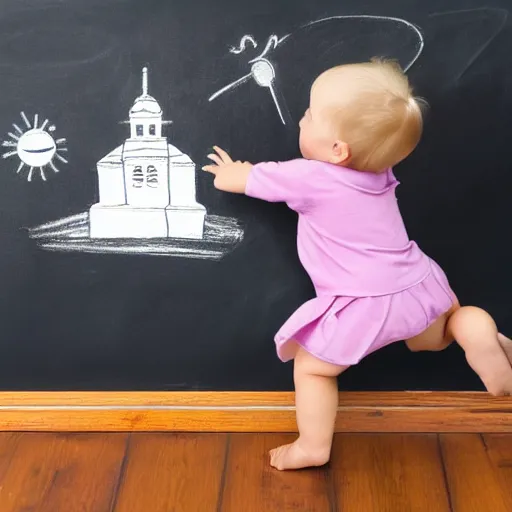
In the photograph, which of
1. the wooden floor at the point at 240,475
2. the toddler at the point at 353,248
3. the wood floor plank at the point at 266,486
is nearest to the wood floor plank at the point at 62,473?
the wooden floor at the point at 240,475

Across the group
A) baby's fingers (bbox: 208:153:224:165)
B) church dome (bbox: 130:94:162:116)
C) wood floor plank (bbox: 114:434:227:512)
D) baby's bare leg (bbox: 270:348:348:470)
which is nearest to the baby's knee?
baby's bare leg (bbox: 270:348:348:470)

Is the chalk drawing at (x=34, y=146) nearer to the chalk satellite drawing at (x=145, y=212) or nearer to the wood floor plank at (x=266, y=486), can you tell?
the chalk satellite drawing at (x=145, y=212)

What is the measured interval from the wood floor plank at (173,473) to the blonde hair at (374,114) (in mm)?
576

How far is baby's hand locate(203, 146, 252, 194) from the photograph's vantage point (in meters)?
1.39

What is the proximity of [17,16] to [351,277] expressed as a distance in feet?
2.13

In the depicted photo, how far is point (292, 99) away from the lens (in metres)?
1.40

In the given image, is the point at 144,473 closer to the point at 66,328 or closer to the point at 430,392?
the point at 66,328

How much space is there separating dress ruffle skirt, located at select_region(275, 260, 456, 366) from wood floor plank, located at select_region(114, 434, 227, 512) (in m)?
0.27

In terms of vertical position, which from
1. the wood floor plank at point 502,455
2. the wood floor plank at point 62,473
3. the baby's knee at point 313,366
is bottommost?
the wood floor plank at point 62,473

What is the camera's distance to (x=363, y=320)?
1.37m

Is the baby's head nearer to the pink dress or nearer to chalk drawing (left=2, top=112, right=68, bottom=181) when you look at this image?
the pink dress

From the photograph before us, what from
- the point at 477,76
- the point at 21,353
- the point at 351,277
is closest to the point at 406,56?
the point at 477,76

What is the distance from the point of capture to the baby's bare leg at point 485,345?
1380 millimetres

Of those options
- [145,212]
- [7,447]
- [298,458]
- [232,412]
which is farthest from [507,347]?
[7,447]
